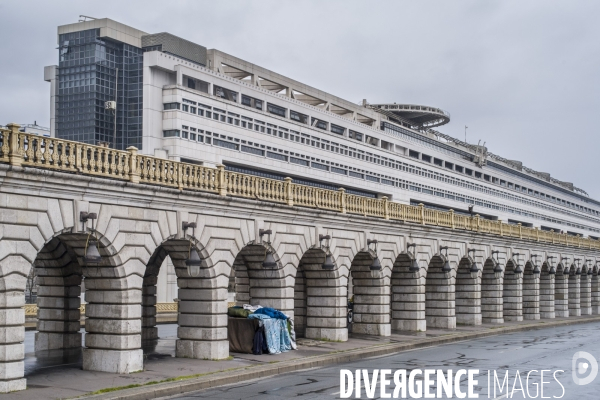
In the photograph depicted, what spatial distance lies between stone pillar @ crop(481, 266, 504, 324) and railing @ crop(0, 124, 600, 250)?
9.08 metres

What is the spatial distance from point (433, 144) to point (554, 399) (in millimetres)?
89941

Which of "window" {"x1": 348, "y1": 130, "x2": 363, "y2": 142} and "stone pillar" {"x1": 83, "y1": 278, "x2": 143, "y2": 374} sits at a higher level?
"window" {"x1": 348, "y1": 130, "x2": 363, "y2": 142}

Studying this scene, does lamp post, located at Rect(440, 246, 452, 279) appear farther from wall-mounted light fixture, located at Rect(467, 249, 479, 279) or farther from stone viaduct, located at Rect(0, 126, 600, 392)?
wall-mounted light fixture, located at Rect(467, 249, 479, 279)

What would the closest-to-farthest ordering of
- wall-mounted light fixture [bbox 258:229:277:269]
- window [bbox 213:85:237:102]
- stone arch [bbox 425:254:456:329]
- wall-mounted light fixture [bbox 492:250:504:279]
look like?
1. wall-mounted light fixture [bbox 258:229:277:269]
2. stone arch [bbox 425:254:456:329]
3. wall-mounted light fixture [bbox 492:250:504:279]
4. window [bbox 213:85:237:102]

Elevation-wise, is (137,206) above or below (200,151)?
below

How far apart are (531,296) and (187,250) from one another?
36838 millimetres

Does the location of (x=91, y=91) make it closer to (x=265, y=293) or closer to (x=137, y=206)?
(x=265, y=293)

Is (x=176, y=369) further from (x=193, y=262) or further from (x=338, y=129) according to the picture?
(x=338, y=129)

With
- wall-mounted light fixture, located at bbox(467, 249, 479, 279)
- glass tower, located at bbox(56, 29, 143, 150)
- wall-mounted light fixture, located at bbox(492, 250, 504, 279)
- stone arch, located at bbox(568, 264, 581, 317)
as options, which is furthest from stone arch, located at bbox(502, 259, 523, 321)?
glass tower, located at bbox(56, 29, 143, 150)

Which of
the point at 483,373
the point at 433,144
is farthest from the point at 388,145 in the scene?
the point at 483,373

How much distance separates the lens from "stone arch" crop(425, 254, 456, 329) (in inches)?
1658

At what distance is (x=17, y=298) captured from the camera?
18.4m

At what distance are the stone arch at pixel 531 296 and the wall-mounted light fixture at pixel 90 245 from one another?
40802 mm

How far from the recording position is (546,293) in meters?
58.8
